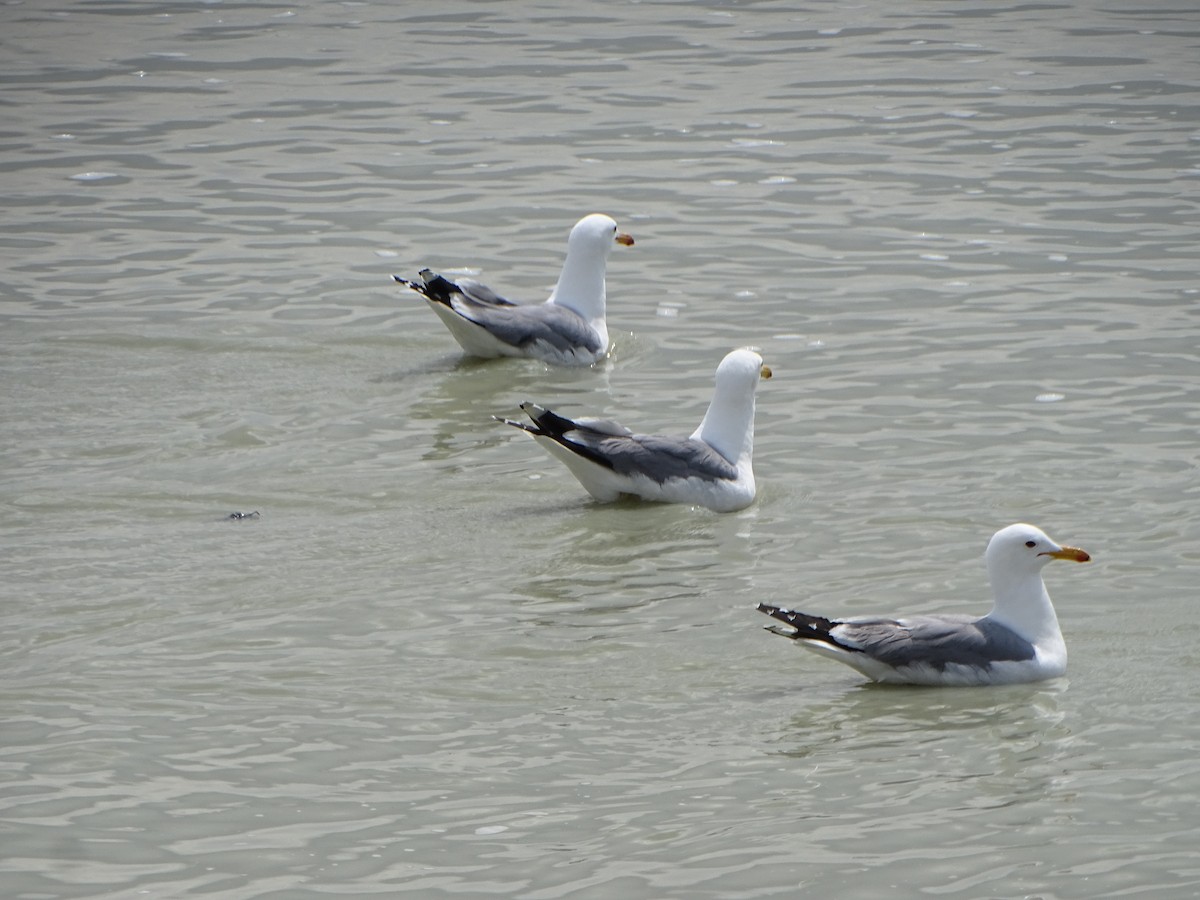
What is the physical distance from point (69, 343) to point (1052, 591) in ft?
25.9

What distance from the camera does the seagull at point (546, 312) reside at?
13.9 metres

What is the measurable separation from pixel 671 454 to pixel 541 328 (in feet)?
10.4

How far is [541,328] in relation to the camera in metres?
14.2

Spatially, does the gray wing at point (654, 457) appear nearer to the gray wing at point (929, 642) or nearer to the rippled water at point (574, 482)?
the rippled water at point (574, 482)

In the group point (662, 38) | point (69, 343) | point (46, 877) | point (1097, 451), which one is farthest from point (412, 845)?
point (662, 38)

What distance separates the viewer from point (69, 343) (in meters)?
14.1

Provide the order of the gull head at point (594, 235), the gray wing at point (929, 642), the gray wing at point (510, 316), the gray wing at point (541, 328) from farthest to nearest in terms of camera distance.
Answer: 1. the gull head at point (594, 235)
2. the gray wing at point (541, 328)
3. the gray wing at point (510, 316)
4. the gray wing at point (929, 642)

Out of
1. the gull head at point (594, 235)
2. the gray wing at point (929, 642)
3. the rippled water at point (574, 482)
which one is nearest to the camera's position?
the rippled water at point (574, 482)

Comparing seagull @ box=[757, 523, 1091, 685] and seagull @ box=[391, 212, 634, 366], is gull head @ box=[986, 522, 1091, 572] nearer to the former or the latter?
seagull @ box=[757, 523, 1091, 685]

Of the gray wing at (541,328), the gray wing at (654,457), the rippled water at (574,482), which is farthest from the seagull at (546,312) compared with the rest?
the gray wing at (654,457)

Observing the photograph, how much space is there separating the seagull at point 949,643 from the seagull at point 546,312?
18.9 ft

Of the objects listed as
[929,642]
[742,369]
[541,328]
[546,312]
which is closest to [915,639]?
[929,642]

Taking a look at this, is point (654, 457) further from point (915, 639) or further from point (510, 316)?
point (510, 316)

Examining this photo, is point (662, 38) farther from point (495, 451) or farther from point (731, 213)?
point (495, 451)
